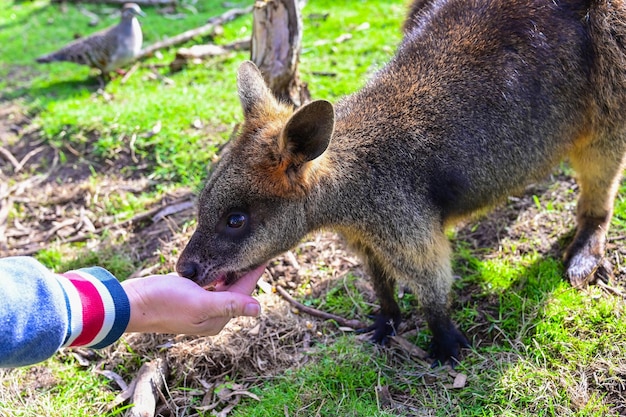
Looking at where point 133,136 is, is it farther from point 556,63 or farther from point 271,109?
point 556,63

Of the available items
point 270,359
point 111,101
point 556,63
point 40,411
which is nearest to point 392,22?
point 111,101

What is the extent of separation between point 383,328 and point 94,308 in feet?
5.01

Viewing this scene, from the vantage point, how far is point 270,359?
9.84ft

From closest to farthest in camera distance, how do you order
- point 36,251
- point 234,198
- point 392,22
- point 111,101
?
point 234,198 < point 36,251 < point 111,101 < point 392,22

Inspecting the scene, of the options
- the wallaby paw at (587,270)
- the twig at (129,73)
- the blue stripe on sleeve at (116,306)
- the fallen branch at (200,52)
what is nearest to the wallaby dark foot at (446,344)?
the wallaby paw at (587,270)

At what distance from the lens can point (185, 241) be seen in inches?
144

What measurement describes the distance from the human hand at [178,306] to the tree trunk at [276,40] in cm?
199

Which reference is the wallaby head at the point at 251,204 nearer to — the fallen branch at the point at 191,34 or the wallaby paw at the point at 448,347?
the wallaby paw at the point at 448,347

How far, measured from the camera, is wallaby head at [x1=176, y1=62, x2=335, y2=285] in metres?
2.51

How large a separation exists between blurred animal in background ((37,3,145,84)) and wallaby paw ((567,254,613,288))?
4.72 meters

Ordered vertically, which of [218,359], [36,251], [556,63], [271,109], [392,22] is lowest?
[36,251]

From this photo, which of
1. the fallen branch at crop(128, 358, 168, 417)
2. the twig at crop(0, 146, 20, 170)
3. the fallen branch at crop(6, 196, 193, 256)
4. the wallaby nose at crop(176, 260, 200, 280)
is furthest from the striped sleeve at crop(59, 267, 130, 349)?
the twig at crop(0, 146, 20, 170)

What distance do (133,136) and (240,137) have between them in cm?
233

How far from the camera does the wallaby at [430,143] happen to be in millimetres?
2547
